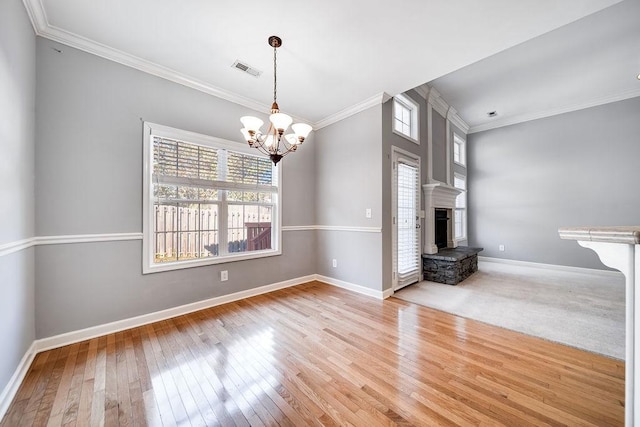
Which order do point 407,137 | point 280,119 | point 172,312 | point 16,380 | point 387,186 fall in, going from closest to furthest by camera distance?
point 16,380 < point 280,119 < point 172,312 < point 387,186 < point 407,137

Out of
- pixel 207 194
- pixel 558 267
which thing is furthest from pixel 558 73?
pixel 207 194

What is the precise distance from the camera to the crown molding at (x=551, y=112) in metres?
4.27

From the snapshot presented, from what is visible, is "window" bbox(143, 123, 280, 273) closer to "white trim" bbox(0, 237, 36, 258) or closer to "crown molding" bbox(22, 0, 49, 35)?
"white trim" bbox(0, 237, 36, 258)

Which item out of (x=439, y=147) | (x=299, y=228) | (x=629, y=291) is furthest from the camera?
(x=439, y=147)

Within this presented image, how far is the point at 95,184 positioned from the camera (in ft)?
7.43

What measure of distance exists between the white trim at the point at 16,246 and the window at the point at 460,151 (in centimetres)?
688

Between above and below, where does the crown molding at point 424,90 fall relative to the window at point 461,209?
above

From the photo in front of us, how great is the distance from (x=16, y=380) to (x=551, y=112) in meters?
8.46

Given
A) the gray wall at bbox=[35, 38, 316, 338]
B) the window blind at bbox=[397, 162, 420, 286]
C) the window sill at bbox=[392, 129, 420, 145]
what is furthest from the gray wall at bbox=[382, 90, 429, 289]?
the gray wall at bbox=[35, 38, 316, 338]

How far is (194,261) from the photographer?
9.34 feet

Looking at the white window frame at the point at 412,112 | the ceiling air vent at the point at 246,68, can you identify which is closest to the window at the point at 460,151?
the white window frame at the point at 412,112

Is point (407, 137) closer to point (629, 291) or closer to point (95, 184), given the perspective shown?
point (629, 291)

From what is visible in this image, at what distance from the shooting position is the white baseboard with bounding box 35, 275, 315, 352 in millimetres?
2049

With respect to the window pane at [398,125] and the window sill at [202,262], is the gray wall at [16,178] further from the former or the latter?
the window pane at [398,125]
